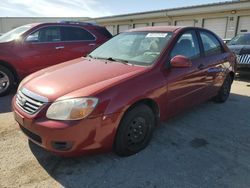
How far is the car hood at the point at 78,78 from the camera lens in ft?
9.43

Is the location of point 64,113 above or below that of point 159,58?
below

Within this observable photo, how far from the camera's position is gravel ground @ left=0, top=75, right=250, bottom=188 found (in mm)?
2727

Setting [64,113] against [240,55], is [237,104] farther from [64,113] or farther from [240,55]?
[64,113]

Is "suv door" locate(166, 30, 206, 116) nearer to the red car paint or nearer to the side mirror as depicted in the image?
the side mirror

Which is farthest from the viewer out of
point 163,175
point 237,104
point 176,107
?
point 237,104

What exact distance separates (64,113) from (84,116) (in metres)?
0.21

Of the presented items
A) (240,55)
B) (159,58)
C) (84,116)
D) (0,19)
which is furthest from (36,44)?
(0,19)

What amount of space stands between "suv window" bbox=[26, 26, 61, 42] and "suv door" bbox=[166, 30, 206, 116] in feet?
12.2

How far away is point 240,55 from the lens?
8.54 meters

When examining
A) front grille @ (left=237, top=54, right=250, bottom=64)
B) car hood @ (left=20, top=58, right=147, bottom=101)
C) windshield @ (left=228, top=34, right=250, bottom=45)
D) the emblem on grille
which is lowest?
front grille @ (left=237, top=54, right=250, bottom=64)

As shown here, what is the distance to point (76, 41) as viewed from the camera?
6957 mm

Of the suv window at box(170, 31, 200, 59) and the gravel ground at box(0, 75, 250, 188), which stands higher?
the suv window at box(170, 31, 200, 59)

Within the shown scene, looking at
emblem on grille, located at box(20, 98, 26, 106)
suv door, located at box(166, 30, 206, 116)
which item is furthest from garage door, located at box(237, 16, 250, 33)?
emblem on grille, located at box(20, 98, 26, 106)

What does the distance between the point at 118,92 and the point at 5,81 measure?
155 inches
